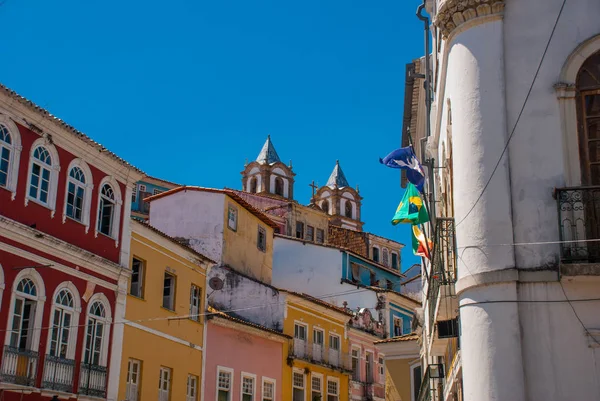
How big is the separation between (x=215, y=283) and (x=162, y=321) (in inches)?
290

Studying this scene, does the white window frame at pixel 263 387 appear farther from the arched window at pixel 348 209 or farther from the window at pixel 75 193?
the arched window at pixel 348 209

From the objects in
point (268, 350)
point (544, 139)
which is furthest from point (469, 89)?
point (268, 350)

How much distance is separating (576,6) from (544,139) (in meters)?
2.17

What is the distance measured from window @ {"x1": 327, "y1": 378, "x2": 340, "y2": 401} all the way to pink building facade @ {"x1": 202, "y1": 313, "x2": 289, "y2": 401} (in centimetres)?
529

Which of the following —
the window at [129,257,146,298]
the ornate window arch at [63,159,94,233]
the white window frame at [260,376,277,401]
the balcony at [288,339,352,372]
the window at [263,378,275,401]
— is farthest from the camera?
the balcony at [288,339,352,372]

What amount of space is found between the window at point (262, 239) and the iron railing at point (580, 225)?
32907 millimetres

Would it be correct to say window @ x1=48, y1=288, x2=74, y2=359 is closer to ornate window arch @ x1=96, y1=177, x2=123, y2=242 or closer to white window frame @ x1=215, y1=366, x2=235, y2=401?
ornate window arch @ x1=96, y1=177, x2=123, y2=242

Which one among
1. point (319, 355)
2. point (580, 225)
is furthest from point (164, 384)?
point (580, 225)

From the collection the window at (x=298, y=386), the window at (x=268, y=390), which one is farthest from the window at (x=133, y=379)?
the window at (x=298, y=386)

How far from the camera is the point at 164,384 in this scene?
101 feet

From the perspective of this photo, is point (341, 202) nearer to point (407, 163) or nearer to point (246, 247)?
point (246, 247)

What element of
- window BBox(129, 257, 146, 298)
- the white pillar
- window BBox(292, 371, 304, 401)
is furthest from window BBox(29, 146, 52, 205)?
window BBox(292, 371, 304, 401)

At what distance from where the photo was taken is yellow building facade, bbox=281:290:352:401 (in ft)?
135

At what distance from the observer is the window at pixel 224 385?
34.4 m
